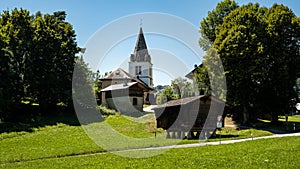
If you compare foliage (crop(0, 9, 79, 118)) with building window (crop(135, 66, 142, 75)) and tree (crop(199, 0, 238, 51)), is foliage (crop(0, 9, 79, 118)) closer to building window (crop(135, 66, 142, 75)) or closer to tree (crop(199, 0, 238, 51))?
tree (crop(199, 0, 238, 51))

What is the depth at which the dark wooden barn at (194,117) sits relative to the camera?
24234 mm

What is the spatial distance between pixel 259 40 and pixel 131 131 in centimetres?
1611

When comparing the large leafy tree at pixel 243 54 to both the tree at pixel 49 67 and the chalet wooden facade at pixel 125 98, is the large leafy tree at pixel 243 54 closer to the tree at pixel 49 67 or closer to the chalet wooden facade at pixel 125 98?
the chalet wooden facade at pixel 125 98

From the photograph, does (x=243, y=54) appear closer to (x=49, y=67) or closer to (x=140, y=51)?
(x=49, y=67)

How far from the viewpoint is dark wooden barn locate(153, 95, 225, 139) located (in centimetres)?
2423

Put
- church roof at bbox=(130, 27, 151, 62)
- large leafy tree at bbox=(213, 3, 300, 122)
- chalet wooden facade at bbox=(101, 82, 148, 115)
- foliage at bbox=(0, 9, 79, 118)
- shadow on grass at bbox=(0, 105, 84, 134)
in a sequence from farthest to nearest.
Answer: church roof at bbox=(130, 27, 151, 62)
chalet wooden facade at bbox=(101, 82, 148, 115)
foliage at bbox=(0, 9, 79, 118)
large leafy tree at bbox=(213, 3, 300, 122)
shadow on grass at bbox=(0, 105, 84, 134)

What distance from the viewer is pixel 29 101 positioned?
4138 cm

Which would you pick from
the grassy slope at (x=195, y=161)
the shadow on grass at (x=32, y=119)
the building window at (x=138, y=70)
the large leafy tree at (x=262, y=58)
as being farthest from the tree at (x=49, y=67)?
the building window at (x=138, y=70)

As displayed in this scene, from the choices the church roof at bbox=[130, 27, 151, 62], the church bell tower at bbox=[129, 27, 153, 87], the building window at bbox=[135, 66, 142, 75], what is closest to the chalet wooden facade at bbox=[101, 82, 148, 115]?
the church roof at bbox=[130, 27, 151, 62]

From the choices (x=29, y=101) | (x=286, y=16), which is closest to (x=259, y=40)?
(x=286, y=16)

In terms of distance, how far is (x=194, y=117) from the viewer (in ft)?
81.5

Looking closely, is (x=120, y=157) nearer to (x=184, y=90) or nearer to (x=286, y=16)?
(x=286, y=16)

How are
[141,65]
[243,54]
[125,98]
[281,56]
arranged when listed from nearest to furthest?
[281,56] → [243,54] → [125,98] → [141,65]

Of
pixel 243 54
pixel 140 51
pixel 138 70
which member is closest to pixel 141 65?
pixel 138 70
